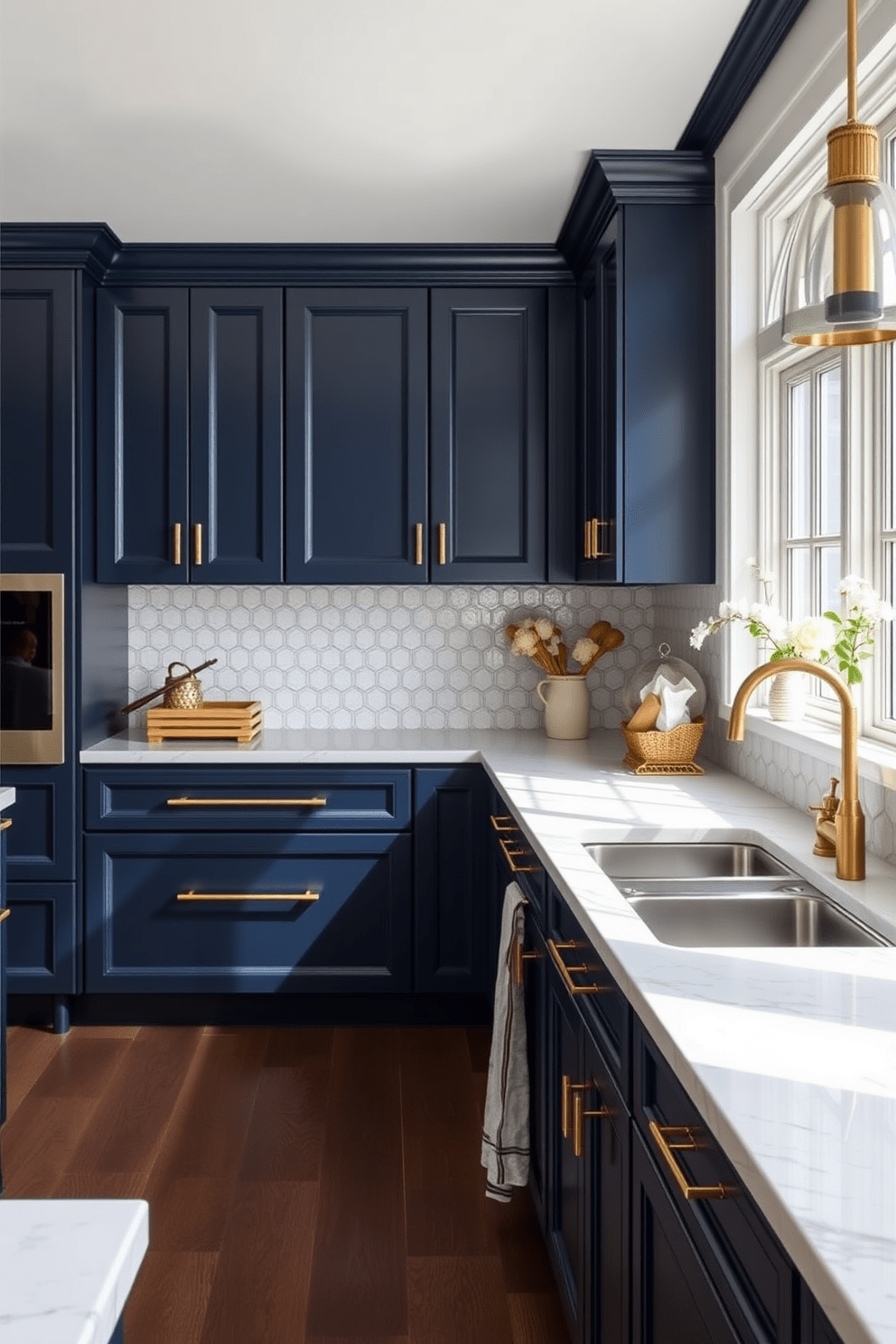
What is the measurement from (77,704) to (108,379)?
3.49 feet

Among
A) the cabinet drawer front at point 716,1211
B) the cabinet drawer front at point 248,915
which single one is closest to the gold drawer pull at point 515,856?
the cabinet drawer front at point 248,915

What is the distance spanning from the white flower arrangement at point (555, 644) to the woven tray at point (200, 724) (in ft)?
3.15

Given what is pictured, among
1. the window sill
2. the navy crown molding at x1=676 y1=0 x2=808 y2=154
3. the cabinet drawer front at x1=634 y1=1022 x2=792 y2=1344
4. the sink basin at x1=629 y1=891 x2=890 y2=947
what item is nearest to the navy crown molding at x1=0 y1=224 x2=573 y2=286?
the navy crown molding at x1=676 y1=0 x2=808 y2=154

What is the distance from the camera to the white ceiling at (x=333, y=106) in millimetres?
2387

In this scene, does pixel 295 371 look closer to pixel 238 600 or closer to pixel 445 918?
pixel 238 600

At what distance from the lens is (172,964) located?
145 inches

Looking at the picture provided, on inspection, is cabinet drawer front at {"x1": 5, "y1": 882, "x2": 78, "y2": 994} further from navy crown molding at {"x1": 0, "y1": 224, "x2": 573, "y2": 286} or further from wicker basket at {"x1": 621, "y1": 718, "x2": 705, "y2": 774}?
navy crown molding at {"x1": 0, "y1": 224, "x2": 573, "y2": 286}

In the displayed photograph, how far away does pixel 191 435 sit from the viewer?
3.85m

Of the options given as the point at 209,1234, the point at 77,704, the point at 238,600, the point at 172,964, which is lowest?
the point at 209,1234

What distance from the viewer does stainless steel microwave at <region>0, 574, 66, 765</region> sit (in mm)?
3645

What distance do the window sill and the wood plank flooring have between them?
1.18 meters

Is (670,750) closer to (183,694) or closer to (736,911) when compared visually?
(736,911)

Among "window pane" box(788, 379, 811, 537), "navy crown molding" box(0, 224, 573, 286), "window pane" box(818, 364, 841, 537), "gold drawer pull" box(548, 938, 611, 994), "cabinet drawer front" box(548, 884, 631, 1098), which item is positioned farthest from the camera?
"navy crown molding" box(0, 224, 573, 286)

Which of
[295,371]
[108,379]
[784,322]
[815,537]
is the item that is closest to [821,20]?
[815,537]
